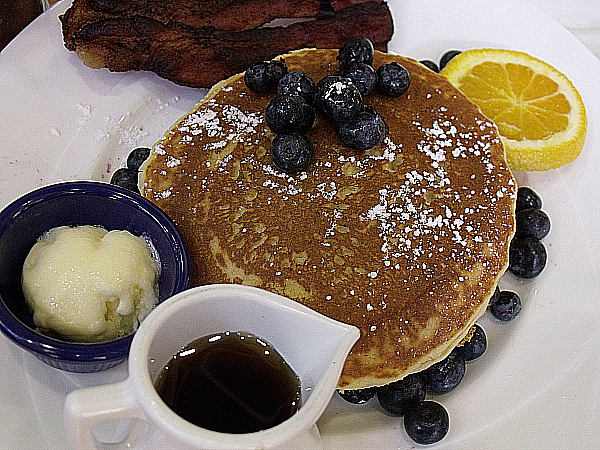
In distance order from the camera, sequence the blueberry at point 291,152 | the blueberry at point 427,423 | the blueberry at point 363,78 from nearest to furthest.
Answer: the blueberry at point 427,423 < the blueberry at point 291,152 < the blueberry at point 363,78

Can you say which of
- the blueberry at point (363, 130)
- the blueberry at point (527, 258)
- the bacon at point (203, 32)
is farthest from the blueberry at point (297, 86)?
the blueberry at point (527, 258)

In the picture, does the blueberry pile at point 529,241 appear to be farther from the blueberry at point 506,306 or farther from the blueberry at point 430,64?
the blueberry at point 430,64

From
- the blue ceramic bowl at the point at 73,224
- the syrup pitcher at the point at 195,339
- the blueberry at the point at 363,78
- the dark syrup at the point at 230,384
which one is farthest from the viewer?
the blueberry at the point at 363,78

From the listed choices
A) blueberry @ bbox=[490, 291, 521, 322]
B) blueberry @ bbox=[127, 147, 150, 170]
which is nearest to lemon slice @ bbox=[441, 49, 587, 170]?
blueberry @ bbox=[490, 291, 521, 322]

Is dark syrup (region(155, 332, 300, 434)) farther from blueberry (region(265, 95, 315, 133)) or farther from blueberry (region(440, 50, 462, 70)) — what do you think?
blueberry (region(440, 50, 462, 70))

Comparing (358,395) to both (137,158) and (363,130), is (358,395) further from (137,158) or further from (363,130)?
(137,158)

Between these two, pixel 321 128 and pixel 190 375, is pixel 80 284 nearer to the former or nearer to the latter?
pixel 190 375

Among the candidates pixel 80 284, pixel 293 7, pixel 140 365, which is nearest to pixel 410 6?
pixel 293 7
